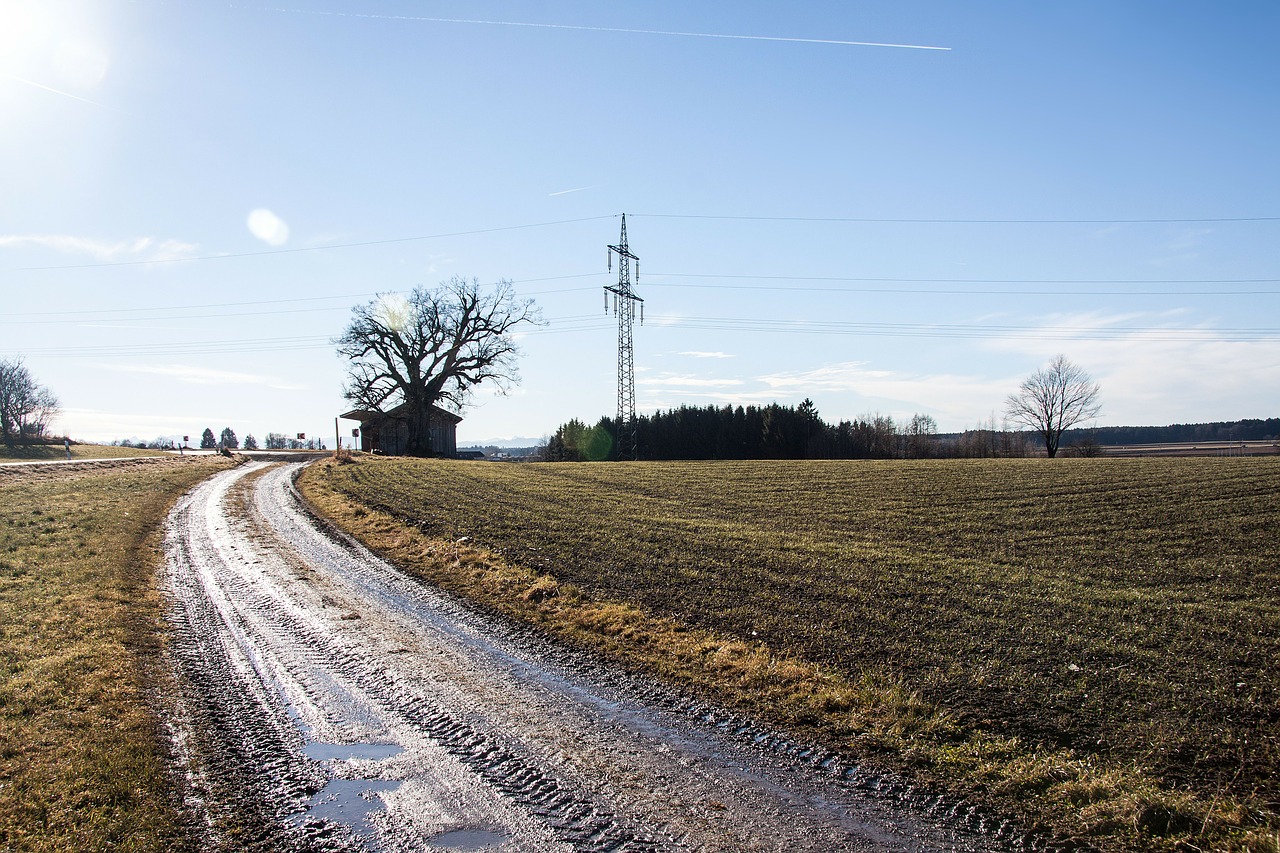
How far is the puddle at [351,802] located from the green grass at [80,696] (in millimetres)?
839

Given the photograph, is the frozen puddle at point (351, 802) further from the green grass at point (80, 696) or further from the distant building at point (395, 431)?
the distant building at point (395, 431)

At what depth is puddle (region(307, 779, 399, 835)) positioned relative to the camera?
4.61m

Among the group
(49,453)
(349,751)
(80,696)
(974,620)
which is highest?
(49,453)

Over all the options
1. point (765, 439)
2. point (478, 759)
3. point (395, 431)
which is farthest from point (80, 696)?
point (765, 439)

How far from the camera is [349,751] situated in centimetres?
568

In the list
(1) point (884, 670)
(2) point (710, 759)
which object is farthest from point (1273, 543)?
(2) point (710, 759)

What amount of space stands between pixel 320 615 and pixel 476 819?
6578 mm

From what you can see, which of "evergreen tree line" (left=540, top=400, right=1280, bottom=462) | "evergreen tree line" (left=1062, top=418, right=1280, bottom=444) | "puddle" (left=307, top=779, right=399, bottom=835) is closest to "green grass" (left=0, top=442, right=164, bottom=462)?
"evergreen tree line" (left=540, top=400, right=1280, bottom=462)

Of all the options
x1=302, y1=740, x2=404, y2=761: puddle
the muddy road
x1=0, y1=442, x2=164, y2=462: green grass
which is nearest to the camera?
the muddy road

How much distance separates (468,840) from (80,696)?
4981mm

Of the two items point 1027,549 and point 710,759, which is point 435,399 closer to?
point 1027,549

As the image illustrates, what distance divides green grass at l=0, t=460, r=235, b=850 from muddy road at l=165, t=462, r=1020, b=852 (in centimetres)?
33

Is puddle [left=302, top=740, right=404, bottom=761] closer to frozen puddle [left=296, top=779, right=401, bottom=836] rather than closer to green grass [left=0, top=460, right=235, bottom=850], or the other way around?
frozen puddle [left=296, top=779, right=401, bottom=836]

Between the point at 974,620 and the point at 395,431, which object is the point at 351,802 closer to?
the point at 974,620
